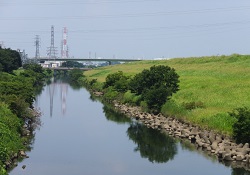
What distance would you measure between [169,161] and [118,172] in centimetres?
430

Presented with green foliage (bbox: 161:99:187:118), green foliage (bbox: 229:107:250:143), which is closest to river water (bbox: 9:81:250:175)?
green foliage (bbox: 229:107:250:143)

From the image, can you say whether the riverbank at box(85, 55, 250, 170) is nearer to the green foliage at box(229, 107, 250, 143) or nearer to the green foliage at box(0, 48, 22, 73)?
the green foliage at box(229, 107, 250, 143)

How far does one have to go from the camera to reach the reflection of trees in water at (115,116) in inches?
1754

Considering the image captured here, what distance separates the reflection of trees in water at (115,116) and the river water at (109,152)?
13cm

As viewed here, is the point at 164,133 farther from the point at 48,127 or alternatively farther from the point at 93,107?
the point at 93,107

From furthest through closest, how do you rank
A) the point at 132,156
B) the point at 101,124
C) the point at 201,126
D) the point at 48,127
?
1. the point at 101,124
2. the point at 48,127
3. the point at 201,126
4. the point at 132,156

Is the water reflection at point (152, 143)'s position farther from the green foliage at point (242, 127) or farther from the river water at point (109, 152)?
the green foliage at point (242, 127)

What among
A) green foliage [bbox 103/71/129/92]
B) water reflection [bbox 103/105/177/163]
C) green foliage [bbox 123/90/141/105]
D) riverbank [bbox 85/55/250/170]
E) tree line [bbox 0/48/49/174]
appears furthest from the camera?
green foliage [bbox 103/71/129/92]

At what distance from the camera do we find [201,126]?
1336 inches

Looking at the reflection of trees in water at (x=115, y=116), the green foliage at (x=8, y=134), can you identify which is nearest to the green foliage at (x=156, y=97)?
the reflection of trees in water at (x=115, y=116)

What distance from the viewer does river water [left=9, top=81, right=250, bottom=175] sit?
25328 millimetres

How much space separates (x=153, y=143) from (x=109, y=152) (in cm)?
436

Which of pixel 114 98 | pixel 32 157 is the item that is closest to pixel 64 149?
pixel 32 157

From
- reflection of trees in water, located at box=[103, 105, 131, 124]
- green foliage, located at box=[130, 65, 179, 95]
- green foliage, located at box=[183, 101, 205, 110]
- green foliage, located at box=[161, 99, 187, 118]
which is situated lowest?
reflection of trees in water, located at box=[103, 105, 131, 124]
